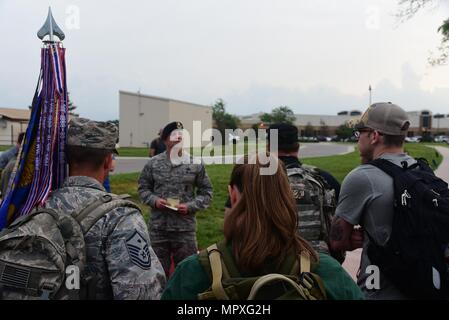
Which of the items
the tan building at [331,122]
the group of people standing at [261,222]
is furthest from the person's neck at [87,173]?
the tan building at [331,122]

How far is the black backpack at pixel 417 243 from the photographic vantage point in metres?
2.34

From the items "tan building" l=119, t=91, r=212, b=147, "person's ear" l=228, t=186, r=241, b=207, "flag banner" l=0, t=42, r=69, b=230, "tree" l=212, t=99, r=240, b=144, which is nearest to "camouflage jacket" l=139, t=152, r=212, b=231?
"flag banner" l=0, t=42, r=69, b=230

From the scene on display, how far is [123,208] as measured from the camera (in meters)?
2.20

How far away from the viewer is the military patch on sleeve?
2.09 m

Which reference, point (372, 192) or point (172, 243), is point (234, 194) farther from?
point (172, 243)

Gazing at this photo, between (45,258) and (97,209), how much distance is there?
32cm

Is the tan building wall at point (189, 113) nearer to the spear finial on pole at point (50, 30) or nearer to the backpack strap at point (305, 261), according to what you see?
the spear finial on pole at point (50, 30)

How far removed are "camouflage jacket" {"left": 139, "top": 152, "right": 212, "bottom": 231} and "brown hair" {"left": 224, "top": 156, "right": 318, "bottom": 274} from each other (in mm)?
3154

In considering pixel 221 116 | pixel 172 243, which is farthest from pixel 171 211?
pixel 221 116

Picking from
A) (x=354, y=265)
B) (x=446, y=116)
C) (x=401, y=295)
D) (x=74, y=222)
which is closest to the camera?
(x=74, y=222)

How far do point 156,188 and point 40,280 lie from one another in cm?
316

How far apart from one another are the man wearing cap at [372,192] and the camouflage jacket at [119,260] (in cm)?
113
